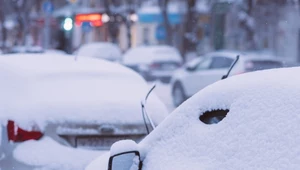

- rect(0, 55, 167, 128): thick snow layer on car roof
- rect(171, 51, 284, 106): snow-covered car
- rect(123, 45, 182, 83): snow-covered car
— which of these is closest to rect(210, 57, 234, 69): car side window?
rect(171, 51, 284, 106): snow-covered car

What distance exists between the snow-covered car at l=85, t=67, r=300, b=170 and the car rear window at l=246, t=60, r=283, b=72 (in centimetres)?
1350

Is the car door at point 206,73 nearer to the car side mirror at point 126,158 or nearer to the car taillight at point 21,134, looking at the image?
the car taillight at point 21,134

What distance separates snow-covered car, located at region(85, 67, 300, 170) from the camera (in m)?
3.03

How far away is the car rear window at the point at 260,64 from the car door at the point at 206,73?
666mm

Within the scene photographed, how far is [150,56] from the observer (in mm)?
28375

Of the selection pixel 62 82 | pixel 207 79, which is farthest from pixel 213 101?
pixel 207 79

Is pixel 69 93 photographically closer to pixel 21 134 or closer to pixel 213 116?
pixel 21 134

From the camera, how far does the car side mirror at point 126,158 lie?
3.58 m

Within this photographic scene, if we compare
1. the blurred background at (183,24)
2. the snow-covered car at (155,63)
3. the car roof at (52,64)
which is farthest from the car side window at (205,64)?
the car roof at (52,64)

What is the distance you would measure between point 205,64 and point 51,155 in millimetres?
13395

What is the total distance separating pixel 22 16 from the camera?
41062mm

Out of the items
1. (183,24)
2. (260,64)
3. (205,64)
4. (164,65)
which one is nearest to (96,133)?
(260,64)

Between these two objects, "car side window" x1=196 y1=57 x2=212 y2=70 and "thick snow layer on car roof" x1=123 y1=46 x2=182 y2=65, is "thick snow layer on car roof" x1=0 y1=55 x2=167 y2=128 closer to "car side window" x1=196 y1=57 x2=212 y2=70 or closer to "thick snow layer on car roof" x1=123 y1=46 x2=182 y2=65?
"car side window" x1=196 y1=57 x2=212 y2=70

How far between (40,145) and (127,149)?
88.4 inches
